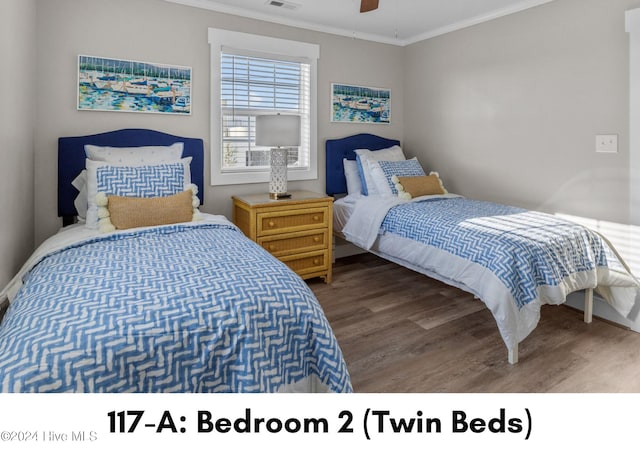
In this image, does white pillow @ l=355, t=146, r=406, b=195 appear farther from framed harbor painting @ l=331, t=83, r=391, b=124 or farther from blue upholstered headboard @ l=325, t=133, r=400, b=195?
framed harbor painting @ l=331, t=83, r=391, b=124

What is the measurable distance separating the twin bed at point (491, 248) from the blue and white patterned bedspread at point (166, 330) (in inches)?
48.7

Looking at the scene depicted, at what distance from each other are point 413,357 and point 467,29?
3174mm

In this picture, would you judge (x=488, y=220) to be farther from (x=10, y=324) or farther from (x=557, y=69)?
(x=10, y=324)

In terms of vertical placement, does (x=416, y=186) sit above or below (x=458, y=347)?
above

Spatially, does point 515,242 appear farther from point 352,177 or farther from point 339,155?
point 339,155

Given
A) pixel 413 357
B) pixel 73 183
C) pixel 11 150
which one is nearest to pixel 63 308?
pixel 11 150

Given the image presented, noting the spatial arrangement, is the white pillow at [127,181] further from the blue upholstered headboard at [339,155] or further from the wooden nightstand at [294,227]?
the blue upholstered headboard at [339,155]

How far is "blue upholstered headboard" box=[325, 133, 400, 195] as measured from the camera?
407 centimetres

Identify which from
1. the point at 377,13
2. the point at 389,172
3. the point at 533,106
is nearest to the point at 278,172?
the point at 389,172

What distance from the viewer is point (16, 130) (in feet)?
7.49

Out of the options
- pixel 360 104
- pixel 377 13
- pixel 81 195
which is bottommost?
pixel 81 195

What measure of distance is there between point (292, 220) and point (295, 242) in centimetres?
18

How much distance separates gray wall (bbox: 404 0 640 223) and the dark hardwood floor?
3.18 feet

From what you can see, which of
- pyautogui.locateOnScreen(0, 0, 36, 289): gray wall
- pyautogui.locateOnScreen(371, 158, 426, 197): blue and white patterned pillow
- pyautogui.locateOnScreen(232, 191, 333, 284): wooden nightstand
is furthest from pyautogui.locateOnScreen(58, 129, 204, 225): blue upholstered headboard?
pyautogui.locateOnScreen(371, 158, 426, 197): blue and white patterned pillow
